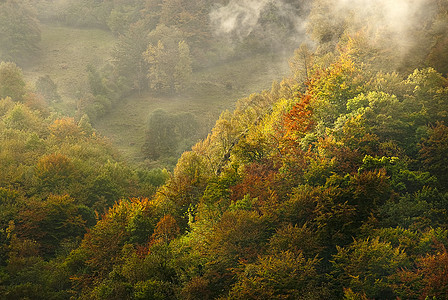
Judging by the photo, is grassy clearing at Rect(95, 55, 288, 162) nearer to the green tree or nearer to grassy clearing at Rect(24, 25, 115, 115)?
grassy clearing at Rect(24, 25, 115, 115)

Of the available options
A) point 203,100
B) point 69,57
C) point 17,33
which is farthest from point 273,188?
point 17,33

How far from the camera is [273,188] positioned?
88.6 feet

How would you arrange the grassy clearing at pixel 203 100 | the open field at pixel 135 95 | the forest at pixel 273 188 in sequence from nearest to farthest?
1. the forest at pixel 273 188
2. the grassy clearing at pixel 203 100
3. the open field at pixel 135 95

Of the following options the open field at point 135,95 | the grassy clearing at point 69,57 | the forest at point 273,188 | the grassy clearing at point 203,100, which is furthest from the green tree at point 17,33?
the grassy clearing at point 203,100

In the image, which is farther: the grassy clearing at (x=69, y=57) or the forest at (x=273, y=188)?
the grassy clearing at (x=69, y=57)

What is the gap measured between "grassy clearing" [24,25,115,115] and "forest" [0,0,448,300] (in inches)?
445

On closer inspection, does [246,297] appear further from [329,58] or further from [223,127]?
[329,58]

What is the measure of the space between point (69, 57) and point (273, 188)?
7846 centimetres

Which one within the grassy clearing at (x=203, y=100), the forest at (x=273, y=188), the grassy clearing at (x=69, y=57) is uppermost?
the grassy clearing at (x=69, y=57)

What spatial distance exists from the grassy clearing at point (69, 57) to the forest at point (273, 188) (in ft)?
37.1

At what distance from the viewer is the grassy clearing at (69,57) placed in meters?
77.4

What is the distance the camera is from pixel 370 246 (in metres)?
19.9

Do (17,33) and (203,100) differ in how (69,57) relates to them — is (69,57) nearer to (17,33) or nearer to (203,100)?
(17,33)

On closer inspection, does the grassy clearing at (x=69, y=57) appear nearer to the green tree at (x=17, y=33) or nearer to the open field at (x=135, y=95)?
the open field at (x=135, y=95)
